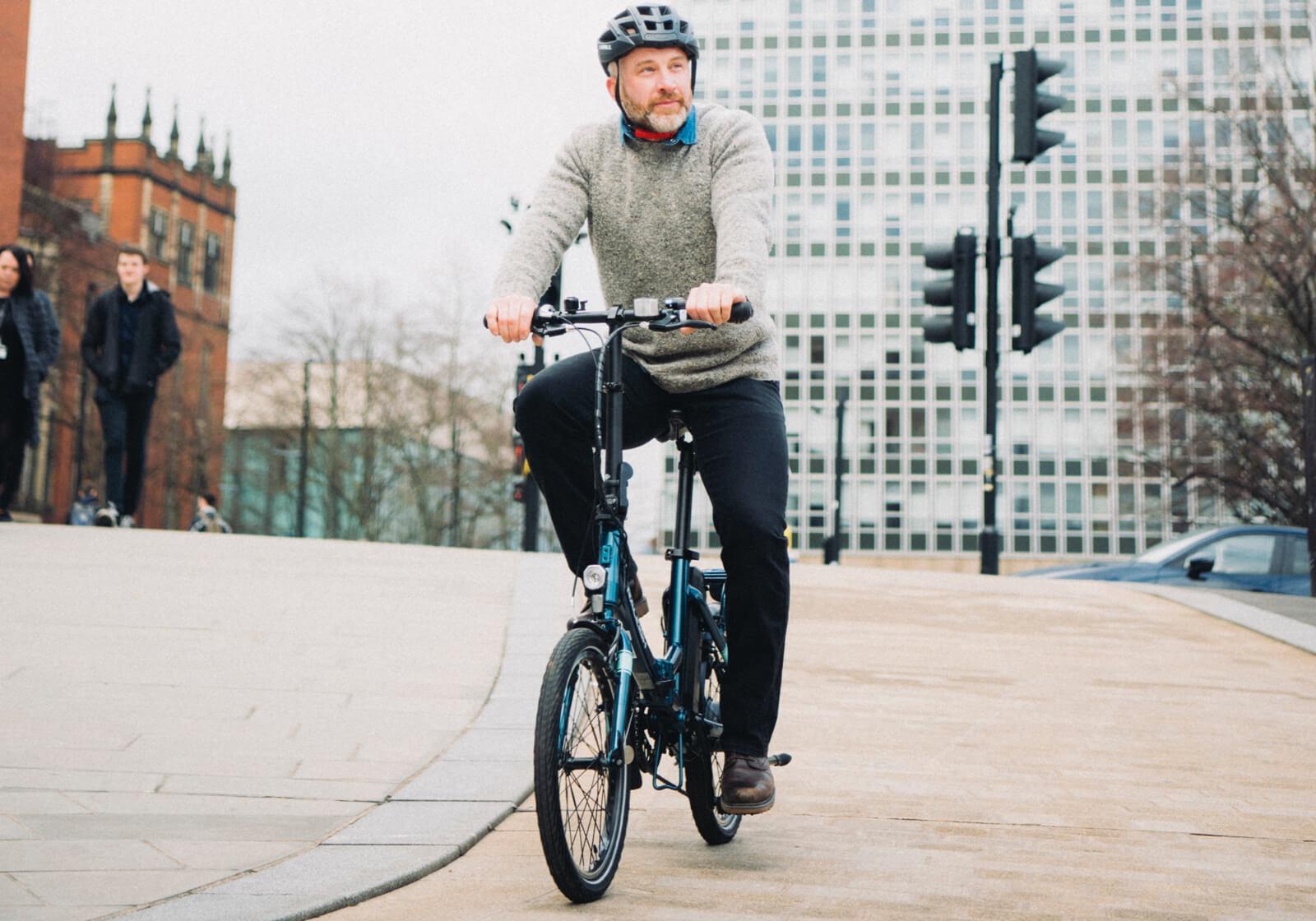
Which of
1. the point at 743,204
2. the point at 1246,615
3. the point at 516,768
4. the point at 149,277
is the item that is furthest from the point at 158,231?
the point at 743,204

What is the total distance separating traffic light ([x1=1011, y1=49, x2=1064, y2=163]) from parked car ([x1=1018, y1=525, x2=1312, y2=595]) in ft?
14.8

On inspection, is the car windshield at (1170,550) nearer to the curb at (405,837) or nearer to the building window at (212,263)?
the curb at (405,837)

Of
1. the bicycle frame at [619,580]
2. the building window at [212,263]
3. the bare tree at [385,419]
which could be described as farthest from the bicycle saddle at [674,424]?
the building window at [212,263]

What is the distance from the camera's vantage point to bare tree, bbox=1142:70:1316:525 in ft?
103

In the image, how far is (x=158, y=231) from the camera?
72.2 metres

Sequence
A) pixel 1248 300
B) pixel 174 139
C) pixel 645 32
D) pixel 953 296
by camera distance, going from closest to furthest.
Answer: pixel 645 32, pixel 953 296, pixel 1248 300, pixel 174 139

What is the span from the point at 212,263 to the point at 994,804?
247 ft

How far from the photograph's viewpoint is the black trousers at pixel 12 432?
1162cm

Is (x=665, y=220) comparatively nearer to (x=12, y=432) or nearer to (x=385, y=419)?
(x=12, y=432)

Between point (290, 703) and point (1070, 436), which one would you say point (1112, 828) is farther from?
point (1070, 436)

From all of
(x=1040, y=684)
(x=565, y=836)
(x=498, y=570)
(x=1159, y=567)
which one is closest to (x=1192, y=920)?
(x=565, y=836)

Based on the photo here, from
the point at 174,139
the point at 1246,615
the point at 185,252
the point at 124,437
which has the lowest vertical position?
the point at 1246,615

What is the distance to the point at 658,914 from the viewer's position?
3279mm

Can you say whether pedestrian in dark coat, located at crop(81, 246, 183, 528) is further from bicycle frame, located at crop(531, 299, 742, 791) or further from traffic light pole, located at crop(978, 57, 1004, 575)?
bicycle frame, located at crop(531, 299, 742, 791)
